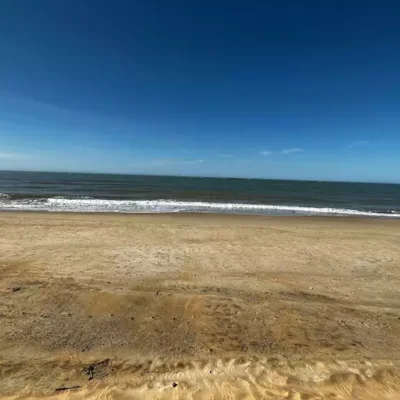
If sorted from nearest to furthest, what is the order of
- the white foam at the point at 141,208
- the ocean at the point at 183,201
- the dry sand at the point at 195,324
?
the dry sand at the point at 195,324 < the white foam at the point at 141,208 < the ocean at the point at 183,201

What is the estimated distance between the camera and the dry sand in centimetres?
350

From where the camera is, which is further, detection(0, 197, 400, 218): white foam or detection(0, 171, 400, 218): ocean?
detection(0, 171, 400, 218): ocean

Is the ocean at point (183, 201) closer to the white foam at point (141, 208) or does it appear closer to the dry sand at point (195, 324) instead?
the white foam at point (141, 208)

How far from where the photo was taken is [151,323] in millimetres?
4902

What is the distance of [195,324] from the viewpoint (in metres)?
4.88

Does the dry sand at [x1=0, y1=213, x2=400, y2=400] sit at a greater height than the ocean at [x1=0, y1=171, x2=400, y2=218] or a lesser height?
lesser

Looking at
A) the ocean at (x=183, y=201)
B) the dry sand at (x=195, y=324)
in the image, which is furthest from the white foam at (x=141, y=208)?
the dry sand at (x=195, y=324)

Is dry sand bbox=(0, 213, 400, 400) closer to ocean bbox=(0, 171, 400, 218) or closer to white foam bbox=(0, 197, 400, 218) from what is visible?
white foam bbox=(0, 197, 400, 218)

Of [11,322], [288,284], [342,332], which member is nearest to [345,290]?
[288,284]

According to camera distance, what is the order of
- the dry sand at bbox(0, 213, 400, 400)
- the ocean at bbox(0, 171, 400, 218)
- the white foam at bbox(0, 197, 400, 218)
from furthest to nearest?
the ocean at bbox(0, 171, 400, 218) < the white foam at bbox(0, 197, 400, 218) < the dry sand at bbox(0, 213, 400, 400)

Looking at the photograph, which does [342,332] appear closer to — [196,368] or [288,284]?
[288,284]

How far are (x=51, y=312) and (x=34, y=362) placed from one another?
139 cm

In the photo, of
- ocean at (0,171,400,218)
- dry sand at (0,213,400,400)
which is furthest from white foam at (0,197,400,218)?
dry sand at (0,213,400,400)

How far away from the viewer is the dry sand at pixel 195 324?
3502 mm
